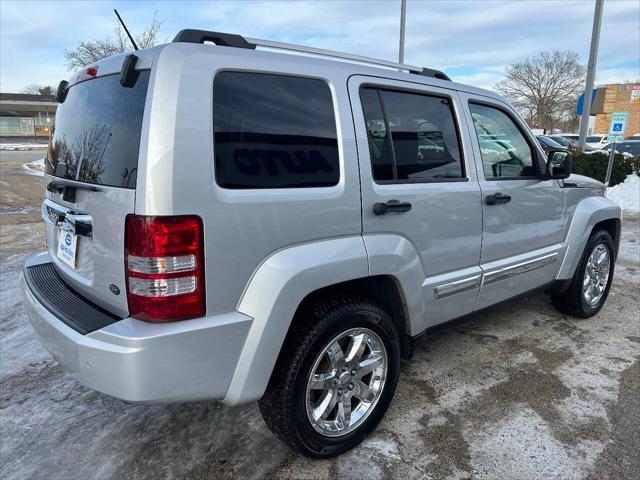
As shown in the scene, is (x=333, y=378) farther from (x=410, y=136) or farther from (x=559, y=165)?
(x=559, y=165)

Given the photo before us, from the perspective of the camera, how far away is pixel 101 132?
2.10 meters

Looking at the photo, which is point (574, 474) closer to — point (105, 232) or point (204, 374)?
point (204, 374)

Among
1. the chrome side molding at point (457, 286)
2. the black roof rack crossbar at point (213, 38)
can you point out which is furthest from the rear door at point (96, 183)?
the chrome side molding at point (457, 286)

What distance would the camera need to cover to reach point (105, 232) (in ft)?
6.39

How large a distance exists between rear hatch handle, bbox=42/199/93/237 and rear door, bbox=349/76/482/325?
1.27m

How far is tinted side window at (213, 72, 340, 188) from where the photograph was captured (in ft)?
6.28

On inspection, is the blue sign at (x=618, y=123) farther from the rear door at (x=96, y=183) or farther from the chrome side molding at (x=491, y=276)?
the rear door at (x=96, y=183)

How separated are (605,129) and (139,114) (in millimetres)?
59184

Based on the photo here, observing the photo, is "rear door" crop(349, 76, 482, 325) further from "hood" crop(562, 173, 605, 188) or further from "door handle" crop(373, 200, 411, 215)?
"hood" crop(562, 173, 605, 188)

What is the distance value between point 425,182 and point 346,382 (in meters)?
1.18

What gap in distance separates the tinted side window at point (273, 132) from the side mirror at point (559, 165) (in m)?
2.05

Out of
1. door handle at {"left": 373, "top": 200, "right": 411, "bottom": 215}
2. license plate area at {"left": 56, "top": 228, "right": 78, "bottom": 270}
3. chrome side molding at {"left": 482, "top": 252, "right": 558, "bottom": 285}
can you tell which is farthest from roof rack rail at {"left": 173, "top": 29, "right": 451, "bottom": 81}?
chrome side molding at {"left": 482, "top": 252, "right": 558, "bottom": 285}

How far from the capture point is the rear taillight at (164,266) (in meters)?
1.78

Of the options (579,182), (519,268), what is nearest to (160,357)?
(519,268)
